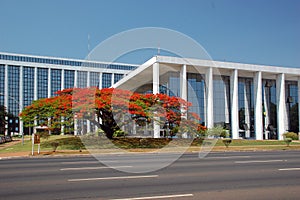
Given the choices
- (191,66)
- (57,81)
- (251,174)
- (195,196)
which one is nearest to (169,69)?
(191,66)

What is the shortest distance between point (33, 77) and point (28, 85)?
2.69m

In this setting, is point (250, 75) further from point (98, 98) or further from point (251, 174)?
point (251, 174)

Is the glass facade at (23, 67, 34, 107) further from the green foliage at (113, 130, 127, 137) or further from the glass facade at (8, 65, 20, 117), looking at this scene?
the green foliage at (113, 130, 127, 137)

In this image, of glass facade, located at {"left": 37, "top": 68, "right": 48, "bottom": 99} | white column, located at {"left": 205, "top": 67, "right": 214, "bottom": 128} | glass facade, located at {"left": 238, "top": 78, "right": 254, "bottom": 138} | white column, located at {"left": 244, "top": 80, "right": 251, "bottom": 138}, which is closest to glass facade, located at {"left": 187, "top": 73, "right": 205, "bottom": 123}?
white column, located at {"left": 205, "top": 67, "right": 214, "bottom": 128}

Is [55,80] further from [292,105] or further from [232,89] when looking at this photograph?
[292,105]

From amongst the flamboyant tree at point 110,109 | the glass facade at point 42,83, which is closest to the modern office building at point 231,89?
the flamboyant tree at point 110,109

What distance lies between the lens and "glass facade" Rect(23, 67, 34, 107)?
87.1 metres

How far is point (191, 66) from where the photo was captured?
43.1 m

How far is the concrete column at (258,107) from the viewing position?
149 feet

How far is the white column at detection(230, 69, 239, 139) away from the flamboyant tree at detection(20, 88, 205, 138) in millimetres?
13670

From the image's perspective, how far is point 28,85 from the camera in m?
87.9

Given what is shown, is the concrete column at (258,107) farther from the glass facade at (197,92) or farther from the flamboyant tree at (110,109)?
the flamboyant tree at (110,109)

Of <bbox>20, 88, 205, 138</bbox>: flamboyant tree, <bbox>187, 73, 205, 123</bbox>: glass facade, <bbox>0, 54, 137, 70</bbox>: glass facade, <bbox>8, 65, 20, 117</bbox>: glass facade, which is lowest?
<bbox>20, 88, 205, 138</bbox>: flamboyant tree

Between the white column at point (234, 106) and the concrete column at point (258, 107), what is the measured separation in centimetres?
302
